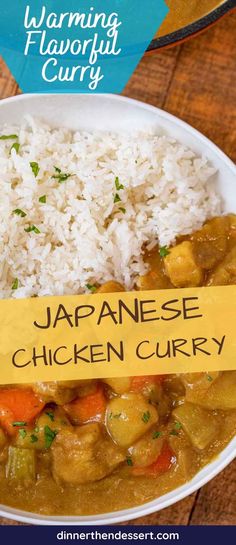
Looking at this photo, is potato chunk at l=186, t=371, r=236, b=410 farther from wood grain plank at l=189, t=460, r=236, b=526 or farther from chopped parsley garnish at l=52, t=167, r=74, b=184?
chopped parsley garnish at l=52, t=167, r=74, b=184

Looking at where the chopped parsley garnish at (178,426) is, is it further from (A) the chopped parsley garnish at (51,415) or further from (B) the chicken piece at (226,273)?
(B) the chicken piece at (226,273)

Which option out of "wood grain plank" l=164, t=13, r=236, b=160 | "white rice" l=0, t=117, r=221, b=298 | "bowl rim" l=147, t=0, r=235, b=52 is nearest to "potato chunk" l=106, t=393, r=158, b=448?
"white rice" l=0, t=117, r=221, b=298

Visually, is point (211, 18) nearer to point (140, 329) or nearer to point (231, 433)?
point (140, 329)

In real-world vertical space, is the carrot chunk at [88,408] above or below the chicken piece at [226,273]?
below

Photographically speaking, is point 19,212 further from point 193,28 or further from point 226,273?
point 193,28

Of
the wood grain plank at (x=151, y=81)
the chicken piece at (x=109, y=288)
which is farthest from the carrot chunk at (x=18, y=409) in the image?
the wood grain plank at (x=151, y=81)
